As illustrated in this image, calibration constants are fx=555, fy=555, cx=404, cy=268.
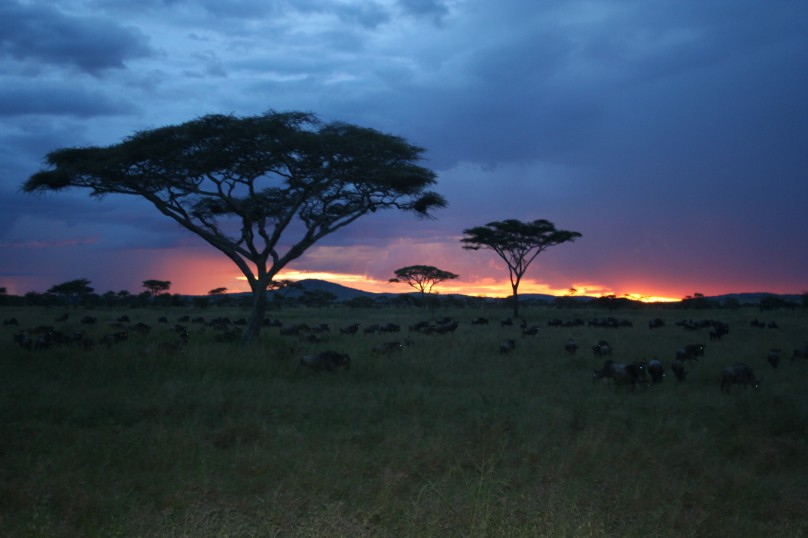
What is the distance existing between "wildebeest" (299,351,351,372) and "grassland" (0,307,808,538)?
0.41 m

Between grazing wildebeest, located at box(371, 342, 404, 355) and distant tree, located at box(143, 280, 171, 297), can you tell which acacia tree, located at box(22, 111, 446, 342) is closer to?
grazing wildebeest, located at box(371, 342, 404, 355)

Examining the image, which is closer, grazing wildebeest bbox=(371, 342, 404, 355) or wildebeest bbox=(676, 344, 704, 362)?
wildebeest bbox=(676, 344, 704, 362)

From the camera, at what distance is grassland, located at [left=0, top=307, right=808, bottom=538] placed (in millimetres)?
5000

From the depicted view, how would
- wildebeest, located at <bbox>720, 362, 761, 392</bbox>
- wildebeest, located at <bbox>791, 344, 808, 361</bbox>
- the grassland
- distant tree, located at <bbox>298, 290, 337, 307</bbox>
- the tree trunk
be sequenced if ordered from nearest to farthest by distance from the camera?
the grassland
wildebeest, located at <bbox>720, 362, 761, 392</bbox>
wildebeest, located at <bbox>791, 344, 808, 361</bbox>
the tree trunk
distant tree, located at <bbox>298, 290, 337, 307</bbox>

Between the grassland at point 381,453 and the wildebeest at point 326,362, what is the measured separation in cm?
41

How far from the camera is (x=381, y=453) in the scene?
6.88 metres

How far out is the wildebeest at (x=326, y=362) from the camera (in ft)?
44.1

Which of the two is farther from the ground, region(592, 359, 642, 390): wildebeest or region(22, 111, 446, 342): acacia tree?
region(22, 111, 446, 342): acacia tree

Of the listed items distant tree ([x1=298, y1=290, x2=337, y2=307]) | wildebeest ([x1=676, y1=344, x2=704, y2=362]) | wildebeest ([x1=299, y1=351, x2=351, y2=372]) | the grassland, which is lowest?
the grassland

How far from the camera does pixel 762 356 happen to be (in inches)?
706

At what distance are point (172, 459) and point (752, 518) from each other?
246 inches

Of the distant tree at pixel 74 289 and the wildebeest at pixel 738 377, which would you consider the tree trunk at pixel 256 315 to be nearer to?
the wildebeest at pixel 738 377

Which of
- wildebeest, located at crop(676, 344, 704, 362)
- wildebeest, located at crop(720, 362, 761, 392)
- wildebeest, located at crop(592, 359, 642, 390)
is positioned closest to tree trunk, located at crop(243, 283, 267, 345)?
wildebeest, located at crop(592, 359, 642, 390)

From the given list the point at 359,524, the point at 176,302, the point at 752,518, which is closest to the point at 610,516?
the point at 752,518
